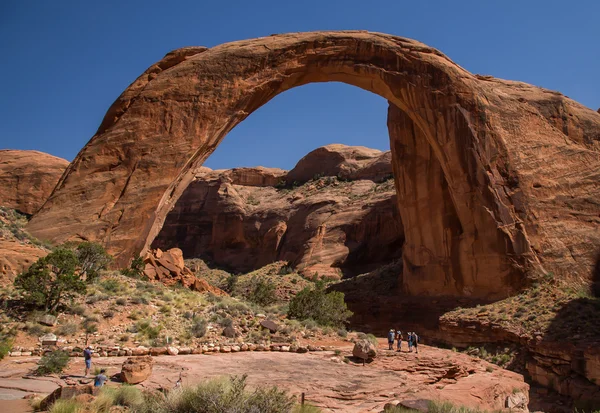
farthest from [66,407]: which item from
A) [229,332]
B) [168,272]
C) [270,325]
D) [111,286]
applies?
[168,272]

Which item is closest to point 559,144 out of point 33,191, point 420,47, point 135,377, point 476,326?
point 420,47

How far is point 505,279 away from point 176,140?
14180 millimetres

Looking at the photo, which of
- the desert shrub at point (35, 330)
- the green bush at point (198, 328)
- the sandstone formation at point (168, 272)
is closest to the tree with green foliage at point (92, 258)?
the sandstone formation at point (168, 272)

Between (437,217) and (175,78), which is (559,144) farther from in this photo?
(175,78)

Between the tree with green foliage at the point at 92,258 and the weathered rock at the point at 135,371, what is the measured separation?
24.2 feet

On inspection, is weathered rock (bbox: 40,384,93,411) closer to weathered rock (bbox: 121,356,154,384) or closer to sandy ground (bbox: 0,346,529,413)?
sandy ground (bbox: 0,346,529,413)

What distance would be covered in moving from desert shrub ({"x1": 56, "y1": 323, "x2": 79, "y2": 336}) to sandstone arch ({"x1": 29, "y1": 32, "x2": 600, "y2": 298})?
5760 millimetres

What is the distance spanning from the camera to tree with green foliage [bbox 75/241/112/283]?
14859 millimetres

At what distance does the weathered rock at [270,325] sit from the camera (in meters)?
14.4

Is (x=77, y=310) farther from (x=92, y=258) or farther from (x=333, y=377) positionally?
(x=333, y=377)

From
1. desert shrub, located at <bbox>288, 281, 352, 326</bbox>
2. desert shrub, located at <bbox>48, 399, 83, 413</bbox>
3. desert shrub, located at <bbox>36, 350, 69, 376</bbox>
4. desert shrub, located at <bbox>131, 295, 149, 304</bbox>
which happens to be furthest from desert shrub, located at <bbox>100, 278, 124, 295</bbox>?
desert shrub, located at <bbox>48, 399, 83, 413</bbox>

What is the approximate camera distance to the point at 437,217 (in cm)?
2328

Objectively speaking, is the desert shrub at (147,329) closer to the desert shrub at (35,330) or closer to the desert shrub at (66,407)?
the desert shrub at (35,330)

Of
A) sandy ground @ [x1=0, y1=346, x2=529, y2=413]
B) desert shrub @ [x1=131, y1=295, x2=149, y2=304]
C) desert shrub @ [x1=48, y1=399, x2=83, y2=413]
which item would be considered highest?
desert shrub @ [x1=131, y1=295, x2=149, y2=304]
